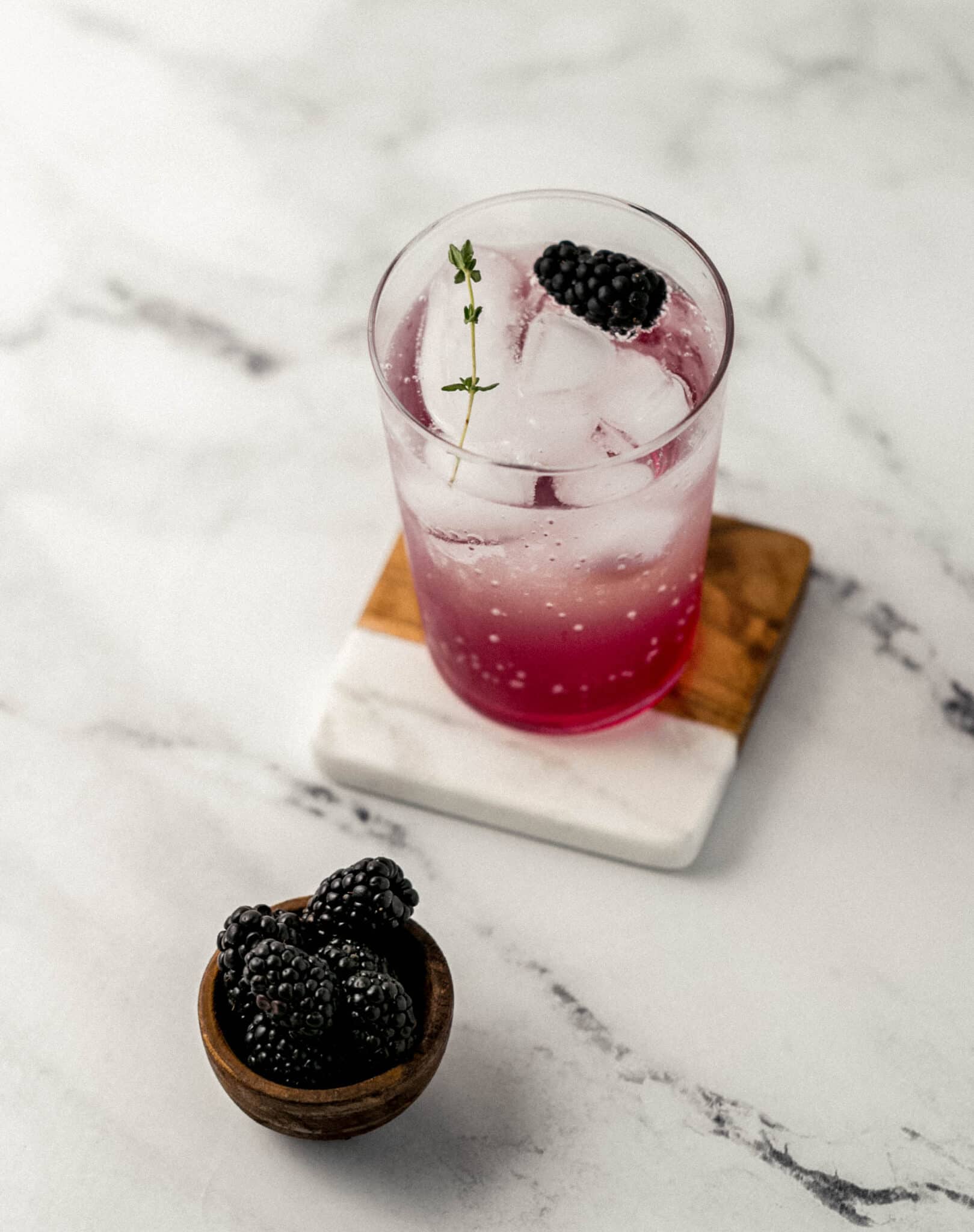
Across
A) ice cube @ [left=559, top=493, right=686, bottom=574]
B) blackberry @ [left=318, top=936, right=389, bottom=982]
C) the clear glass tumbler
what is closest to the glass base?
the clear glass tumbler

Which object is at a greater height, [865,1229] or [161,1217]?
[865,1229]

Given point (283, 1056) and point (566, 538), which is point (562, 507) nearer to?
point (566, 538)

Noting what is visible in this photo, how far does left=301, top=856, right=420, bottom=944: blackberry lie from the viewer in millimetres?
1115

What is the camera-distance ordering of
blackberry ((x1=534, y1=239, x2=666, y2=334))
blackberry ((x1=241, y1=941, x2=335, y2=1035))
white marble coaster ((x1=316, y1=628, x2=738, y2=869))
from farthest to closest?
white marble coaster ((x1=316, y1=628, x2=738, y2=869)) → blackberry ((x1=534, y1=239, x2=666, y2=334)) → blackberry ((x1=241, y1=941, x2=335, y2=1035))

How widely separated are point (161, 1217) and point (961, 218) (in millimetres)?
1197

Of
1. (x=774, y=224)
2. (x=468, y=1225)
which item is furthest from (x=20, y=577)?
(x=774, y=224)

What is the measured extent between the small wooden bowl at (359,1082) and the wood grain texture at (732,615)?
0.34m

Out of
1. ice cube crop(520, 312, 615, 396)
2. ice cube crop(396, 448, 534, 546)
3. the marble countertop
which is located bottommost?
the marble countertop

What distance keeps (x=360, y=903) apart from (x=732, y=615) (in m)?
0.46

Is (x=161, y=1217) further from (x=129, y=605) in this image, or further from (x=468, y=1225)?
(x=129, y=605)

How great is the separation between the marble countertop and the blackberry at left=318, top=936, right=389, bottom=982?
Answer: 17cm

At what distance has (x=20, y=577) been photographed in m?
1.52

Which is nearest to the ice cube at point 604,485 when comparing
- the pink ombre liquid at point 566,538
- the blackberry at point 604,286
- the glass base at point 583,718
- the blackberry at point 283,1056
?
the pink ombre liquid at point 566,538

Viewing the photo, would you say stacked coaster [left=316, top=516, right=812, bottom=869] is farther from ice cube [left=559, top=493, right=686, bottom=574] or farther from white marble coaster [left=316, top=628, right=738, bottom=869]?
ice cube [left=559, top=493, right=686, bottom=574]
